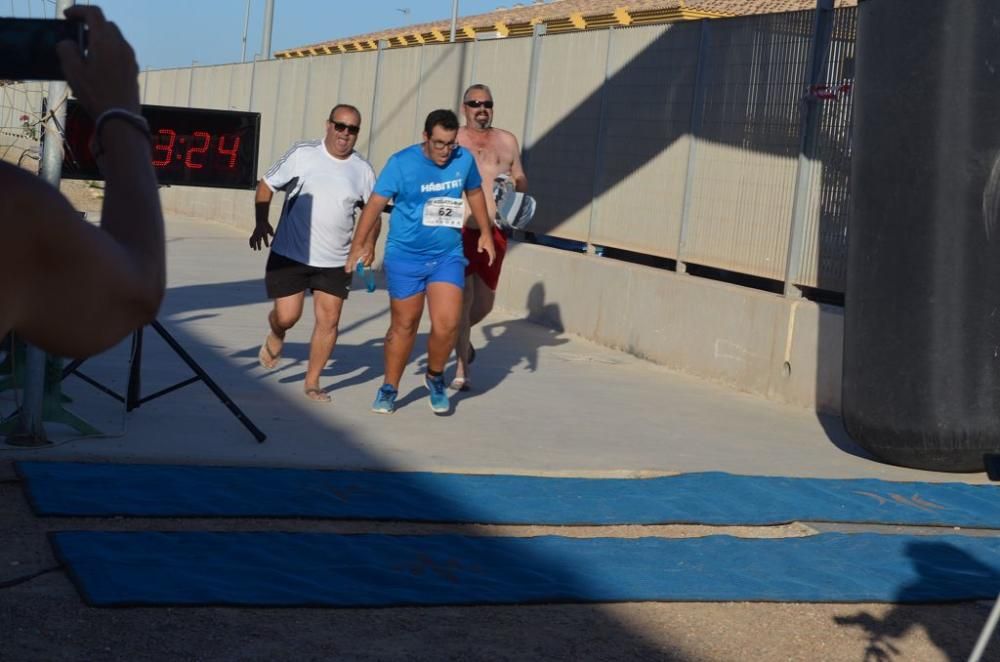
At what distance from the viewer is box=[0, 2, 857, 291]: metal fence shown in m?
11.2

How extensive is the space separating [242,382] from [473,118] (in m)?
2.45

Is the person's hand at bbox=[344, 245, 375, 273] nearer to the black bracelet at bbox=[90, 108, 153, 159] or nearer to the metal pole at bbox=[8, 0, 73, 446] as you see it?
the metal pole at bbox=[8, 0, 73, 446]

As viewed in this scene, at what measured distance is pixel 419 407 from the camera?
979 cm

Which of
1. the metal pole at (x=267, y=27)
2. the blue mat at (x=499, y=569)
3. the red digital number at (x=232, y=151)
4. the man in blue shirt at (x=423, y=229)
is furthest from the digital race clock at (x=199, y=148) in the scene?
the metal pole at (x=267, y=27)

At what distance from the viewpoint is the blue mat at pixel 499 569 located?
5.62m

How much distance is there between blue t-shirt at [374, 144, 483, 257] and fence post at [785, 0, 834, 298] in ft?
10.8

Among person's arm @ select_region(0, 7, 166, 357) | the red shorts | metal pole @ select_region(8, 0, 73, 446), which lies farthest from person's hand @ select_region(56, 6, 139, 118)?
the red shorts

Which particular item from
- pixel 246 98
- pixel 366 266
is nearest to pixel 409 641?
pixel 366 266

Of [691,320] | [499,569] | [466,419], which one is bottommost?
[499,569]

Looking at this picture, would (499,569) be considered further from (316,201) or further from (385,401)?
(316,201)

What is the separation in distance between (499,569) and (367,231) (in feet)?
11.3

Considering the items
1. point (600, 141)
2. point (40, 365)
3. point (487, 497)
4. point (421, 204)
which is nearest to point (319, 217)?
point (421, 204)

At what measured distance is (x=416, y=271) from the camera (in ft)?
30.0

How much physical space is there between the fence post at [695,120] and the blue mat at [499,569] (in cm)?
630
